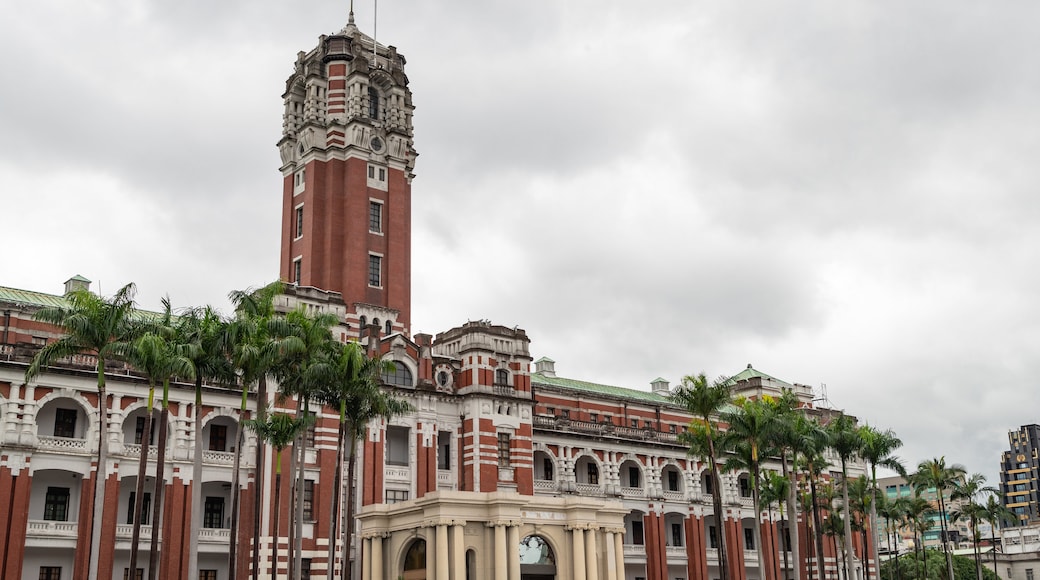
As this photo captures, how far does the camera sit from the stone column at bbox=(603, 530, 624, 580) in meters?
55.2

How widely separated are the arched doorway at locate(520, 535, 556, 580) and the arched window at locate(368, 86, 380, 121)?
39193 millimetres

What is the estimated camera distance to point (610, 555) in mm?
55406

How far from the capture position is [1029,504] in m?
182

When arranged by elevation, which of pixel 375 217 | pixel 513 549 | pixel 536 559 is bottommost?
pixel 536 559

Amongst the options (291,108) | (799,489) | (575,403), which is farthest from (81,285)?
(799,489)

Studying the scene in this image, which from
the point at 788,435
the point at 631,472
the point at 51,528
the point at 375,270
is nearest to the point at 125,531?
the point at 51,528

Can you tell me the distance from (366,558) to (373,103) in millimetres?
39076

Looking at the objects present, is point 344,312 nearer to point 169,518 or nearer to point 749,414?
point 169,518

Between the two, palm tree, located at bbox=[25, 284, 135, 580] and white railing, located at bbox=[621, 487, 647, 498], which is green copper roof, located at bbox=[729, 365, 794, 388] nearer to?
white railing, located at bbox=[621, 487, 647, 498]

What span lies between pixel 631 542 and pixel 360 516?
105 ft

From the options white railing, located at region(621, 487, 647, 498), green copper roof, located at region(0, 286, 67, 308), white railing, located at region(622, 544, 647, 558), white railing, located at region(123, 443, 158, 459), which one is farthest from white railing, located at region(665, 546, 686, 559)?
green copper roof, located at region(0, 286, 67, 308)

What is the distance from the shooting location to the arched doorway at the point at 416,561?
51.8m

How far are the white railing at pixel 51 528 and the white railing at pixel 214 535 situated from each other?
7.03m

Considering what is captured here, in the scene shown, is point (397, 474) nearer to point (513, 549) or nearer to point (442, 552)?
point (513, 549)
